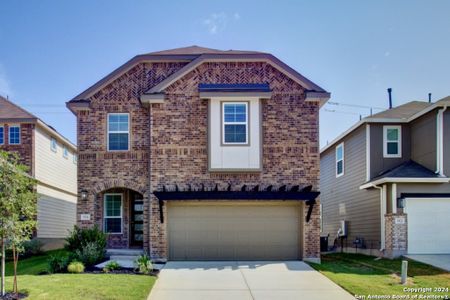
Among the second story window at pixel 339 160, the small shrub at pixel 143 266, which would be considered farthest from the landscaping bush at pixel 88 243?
the second story window at pixel 339 160

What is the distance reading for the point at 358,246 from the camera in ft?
68.9

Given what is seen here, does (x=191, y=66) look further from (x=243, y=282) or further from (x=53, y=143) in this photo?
(x=53, y=143)

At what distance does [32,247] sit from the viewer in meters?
18.6

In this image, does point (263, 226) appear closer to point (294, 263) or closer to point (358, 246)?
point (294, 263)

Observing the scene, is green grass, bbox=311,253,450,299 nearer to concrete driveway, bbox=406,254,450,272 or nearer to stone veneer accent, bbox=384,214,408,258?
concrete driveway, bbox=406,254,450,272

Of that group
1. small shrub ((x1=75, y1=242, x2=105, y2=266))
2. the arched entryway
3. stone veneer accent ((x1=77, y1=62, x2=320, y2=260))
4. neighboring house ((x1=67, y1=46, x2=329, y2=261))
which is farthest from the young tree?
the arched entryway

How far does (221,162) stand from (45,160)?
10703 mm

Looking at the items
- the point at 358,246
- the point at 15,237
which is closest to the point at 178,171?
the point at 15,237

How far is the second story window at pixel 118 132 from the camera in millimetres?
16600

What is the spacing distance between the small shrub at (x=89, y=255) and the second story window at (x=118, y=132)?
3.59 meters

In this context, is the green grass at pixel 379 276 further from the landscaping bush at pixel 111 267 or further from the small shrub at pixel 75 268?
the small shrub at pixel 75 268

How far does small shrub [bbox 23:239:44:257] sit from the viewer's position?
18388 millimetres

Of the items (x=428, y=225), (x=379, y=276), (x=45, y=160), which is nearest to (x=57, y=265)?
(x=379, y=276)

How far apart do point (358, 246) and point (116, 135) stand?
37.7 feet
